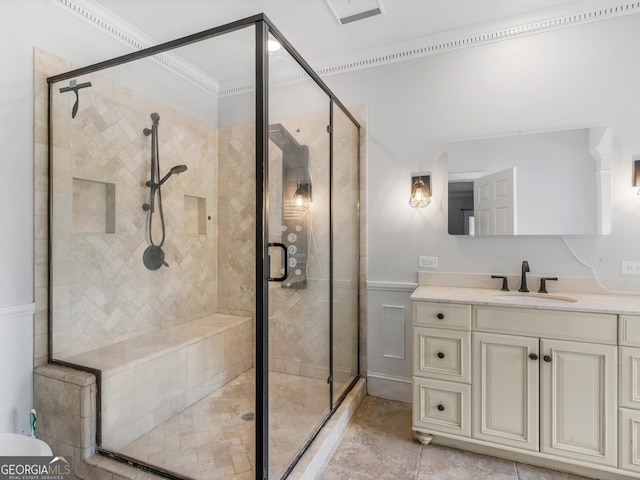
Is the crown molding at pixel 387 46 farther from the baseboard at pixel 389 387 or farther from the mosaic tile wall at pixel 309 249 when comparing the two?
the baseboard at pixel 389 387

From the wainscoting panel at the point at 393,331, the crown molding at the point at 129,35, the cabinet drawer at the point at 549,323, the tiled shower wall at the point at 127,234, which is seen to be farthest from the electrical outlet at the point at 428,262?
the crown molding at the point at 129,35

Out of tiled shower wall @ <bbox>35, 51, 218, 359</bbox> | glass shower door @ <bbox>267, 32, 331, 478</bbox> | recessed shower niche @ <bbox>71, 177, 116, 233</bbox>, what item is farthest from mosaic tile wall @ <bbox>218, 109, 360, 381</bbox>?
recessed shower niche @ <bbox>71, 177, 116, 233</bbox>

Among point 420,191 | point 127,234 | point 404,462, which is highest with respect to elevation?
point 420,191

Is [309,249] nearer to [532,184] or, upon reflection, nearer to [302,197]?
[302,197]

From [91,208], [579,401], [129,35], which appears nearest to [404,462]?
[579,401]

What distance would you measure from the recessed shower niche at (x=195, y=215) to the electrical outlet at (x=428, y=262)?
5.27ft

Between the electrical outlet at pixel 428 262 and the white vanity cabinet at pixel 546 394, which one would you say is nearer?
the white vanity cabinet at pixel 546 394

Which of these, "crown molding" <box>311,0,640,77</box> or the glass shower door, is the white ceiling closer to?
"crown molding" <box>311,0,640,77</box>

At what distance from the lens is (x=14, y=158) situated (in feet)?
5.91

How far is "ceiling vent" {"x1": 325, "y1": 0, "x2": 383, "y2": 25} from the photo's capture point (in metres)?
2.14

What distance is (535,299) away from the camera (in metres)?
2.12

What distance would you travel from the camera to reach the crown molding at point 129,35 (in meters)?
1.75

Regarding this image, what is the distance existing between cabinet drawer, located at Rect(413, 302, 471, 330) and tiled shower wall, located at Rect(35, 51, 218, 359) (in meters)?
1.29

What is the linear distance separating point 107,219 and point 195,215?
2.00ft
